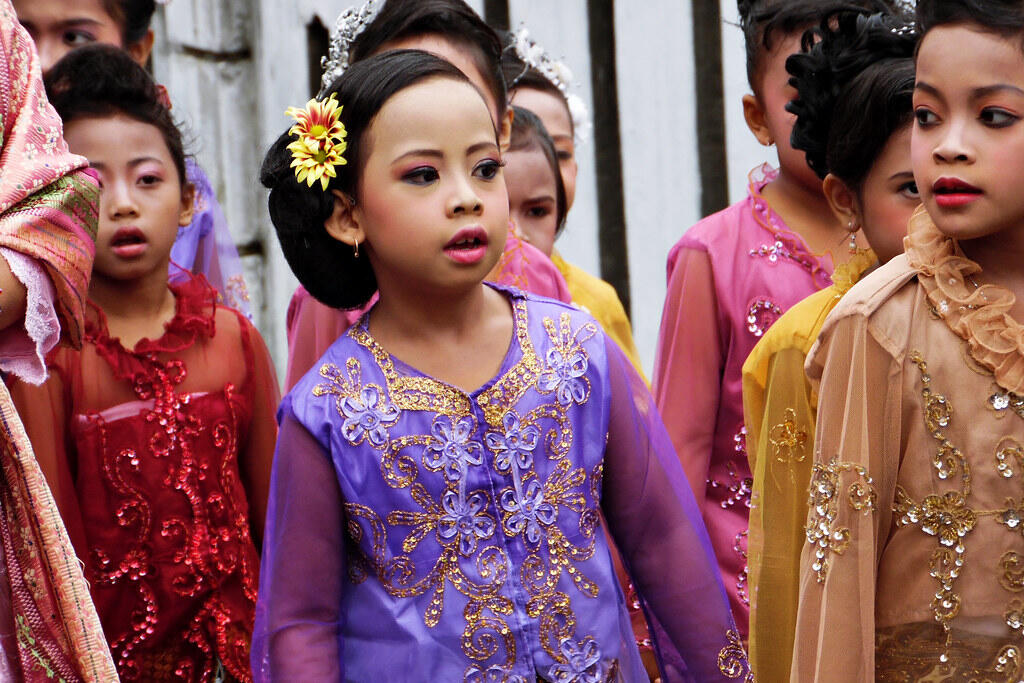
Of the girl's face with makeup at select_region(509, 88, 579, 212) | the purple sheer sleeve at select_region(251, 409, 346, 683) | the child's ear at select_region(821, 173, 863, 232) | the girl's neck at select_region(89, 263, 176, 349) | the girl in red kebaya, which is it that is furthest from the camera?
the girl's face with makeup at select_region(509, 88, 579, 212)

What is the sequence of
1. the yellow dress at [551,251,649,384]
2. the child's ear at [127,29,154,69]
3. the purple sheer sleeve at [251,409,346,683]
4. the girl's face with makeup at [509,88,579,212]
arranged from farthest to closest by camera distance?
the girl's face with makeup at [509,88,579,212], the yellow dress at [551,251,649,384], the child's ear at [127,29,154,69], the purple sheer sleeve at [251,409,346,683]

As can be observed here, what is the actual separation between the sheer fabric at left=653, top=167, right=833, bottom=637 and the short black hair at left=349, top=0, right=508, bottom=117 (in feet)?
2.10

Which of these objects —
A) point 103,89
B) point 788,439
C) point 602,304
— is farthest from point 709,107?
point 788,439

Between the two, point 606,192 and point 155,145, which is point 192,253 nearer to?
point 155,145

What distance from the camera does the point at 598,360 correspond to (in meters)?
2.48

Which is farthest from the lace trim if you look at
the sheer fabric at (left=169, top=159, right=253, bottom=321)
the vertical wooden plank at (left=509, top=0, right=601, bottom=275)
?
the vertical wooden plank at (left=509, top=0, right=601, bottom=275)

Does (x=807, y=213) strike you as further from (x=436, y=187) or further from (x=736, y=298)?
(x=436, y=187)

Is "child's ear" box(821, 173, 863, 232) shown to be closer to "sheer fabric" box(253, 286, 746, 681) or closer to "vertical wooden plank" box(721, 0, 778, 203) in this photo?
"sheer fabric" box(253, 286, 746, 681)

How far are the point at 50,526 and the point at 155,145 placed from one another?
1101 millimetres

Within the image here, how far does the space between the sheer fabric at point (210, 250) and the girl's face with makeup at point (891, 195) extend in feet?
5.62

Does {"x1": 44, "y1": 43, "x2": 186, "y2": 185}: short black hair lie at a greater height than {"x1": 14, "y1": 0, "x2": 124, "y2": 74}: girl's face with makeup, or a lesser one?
lesser

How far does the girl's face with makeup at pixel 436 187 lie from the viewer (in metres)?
2.35

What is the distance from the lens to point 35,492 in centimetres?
223

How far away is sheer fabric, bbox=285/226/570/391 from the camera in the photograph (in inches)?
134
